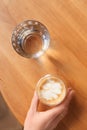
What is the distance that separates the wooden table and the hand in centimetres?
2

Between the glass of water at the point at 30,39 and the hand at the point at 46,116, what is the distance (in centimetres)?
13

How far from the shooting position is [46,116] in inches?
31.5

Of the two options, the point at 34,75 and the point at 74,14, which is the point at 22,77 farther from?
the point at 74,14

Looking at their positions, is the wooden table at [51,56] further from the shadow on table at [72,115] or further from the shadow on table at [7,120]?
the shadow on table at [7,120]

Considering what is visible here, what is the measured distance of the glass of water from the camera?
0.84m

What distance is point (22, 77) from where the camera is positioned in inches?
33.6

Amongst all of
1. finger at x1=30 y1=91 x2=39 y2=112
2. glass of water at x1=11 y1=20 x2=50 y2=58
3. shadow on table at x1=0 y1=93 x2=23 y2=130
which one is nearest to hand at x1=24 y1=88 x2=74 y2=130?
finger at x1=30 y1=91 x2=39 y2=112

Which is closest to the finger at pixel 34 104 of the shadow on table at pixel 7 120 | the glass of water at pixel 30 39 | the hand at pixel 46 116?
the hand at pixel 46 116

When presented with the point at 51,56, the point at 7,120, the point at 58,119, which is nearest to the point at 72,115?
the point at 58,119

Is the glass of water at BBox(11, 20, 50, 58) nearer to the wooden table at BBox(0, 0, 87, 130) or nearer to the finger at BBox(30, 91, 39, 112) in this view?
the wooden table at BBox(0, 0, 87, 130)

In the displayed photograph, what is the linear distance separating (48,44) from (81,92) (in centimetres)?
16

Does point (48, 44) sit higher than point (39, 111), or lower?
higher

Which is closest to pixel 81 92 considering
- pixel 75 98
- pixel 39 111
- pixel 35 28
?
pixel 75 98

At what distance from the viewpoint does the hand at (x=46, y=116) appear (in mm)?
794
